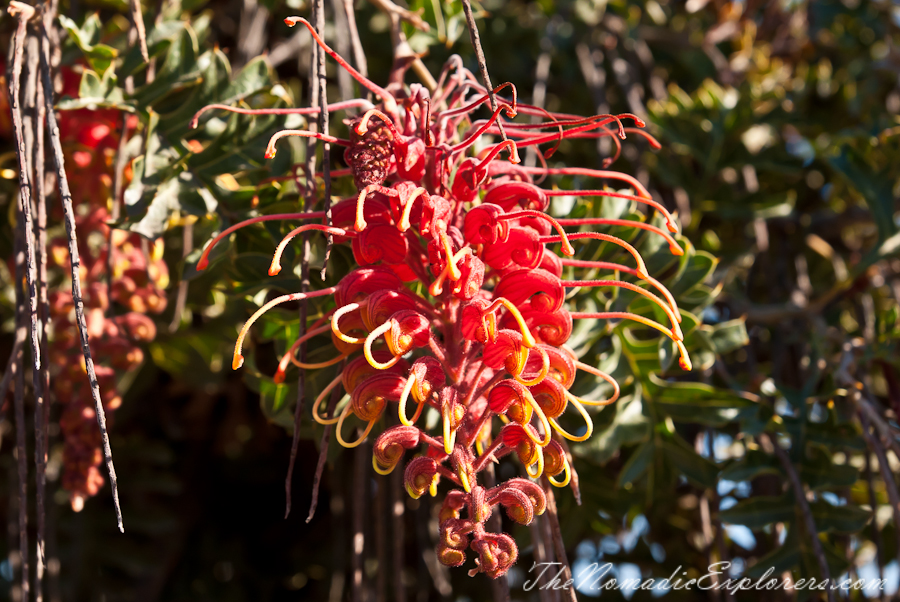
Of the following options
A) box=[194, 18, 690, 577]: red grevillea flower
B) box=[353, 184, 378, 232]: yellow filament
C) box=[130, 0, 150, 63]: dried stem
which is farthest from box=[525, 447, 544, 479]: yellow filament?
box=[130, 0, 150, 63]: dried stem

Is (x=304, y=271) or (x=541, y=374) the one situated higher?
(x=304, y=271)

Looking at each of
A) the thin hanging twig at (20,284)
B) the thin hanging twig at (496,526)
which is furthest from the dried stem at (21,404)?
the thin hanging twig at (496,526)

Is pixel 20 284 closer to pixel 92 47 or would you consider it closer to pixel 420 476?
pixel 92 47

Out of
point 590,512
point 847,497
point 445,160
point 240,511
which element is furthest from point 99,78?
point 847,497

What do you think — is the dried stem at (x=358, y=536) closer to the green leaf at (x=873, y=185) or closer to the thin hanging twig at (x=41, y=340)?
the thin hanging twig at (x=41, y=340)

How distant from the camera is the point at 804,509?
1.00 m

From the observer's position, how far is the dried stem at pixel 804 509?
93 cm

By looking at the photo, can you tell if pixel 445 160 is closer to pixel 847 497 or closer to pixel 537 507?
pixel 537 507

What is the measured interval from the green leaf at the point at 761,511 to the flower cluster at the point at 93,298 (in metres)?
0.81

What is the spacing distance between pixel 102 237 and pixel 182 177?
261 mm

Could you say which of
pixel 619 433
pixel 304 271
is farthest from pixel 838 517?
pixel 304 271

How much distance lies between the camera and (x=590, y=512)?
3.66ft

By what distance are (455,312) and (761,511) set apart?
623mm

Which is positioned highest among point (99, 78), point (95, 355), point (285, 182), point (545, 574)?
point (99, 78)
